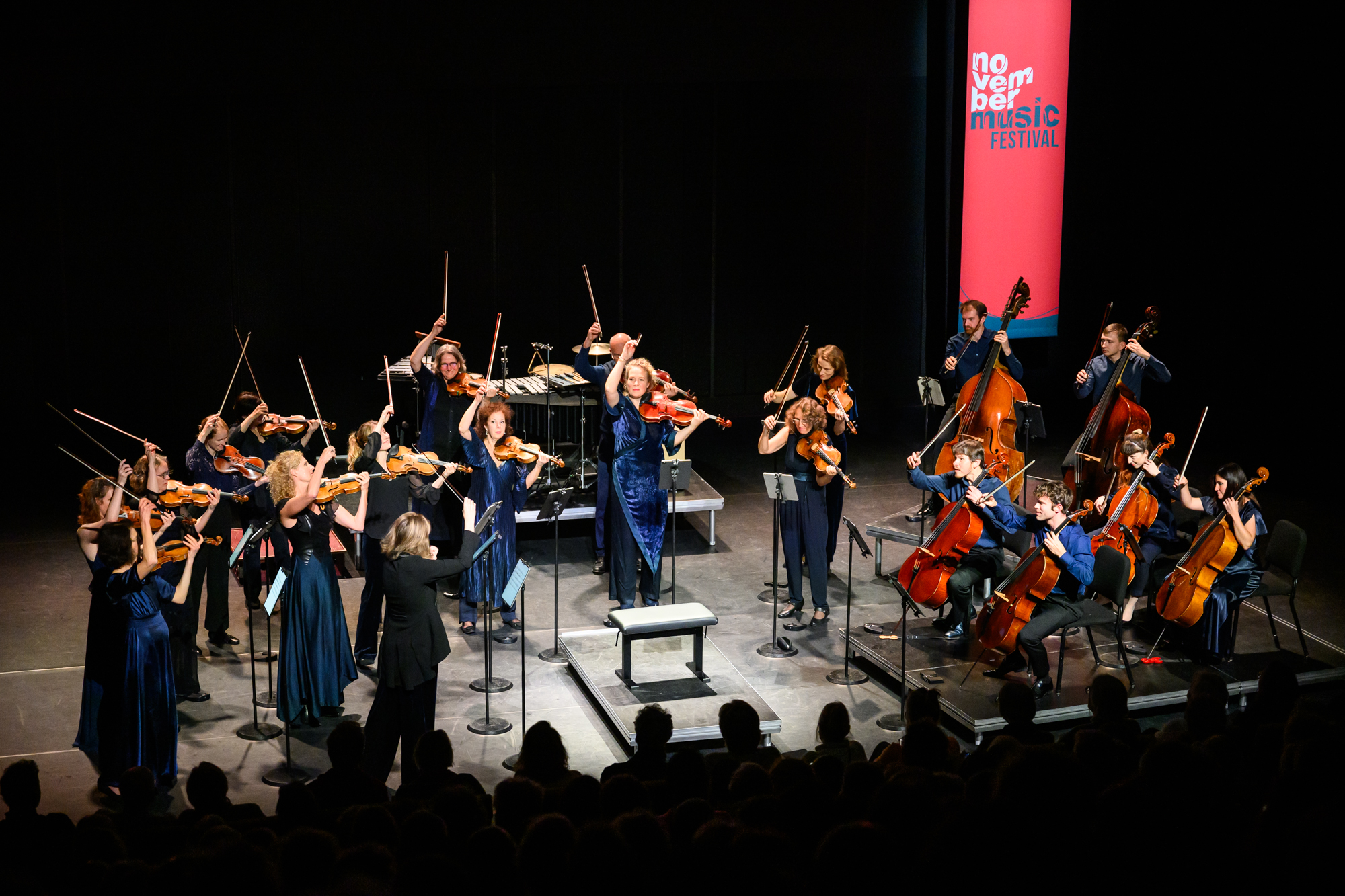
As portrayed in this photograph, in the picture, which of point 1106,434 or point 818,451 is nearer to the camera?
point 818,451

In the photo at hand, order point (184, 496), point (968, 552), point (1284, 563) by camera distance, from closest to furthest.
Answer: point (184, 496), point (968, 552), point (1284, 563)

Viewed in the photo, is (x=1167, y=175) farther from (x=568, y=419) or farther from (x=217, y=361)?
(x=217, y=361)

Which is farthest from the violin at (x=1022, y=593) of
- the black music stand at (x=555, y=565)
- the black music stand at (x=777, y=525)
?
the black music stand at (x=555, y=565)

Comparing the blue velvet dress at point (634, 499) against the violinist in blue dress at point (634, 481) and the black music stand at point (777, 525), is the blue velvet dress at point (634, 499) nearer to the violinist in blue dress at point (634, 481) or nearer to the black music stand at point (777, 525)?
the violinist in blue dress at point (634, 481)

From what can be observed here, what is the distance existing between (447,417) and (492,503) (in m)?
1.11

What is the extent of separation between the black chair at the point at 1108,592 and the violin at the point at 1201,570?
27 cm

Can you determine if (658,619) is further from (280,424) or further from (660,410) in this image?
(280,424)

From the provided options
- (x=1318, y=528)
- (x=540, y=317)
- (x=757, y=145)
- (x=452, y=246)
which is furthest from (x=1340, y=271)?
(x=452, y=246)

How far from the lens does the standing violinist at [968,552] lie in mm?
6465

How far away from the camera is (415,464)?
679cm

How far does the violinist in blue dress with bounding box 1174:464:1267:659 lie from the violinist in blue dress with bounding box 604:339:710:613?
2846mm

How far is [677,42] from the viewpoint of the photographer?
1180 cm

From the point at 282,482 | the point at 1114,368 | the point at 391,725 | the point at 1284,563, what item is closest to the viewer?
the point at 391,725

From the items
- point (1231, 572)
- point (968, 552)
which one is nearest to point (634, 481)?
point (968, 552)
